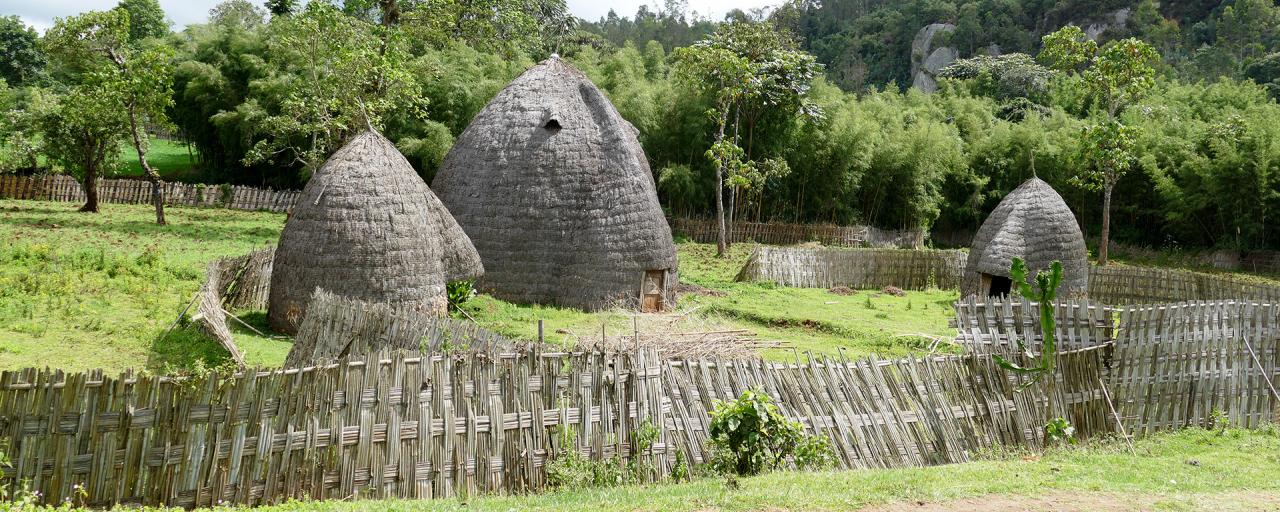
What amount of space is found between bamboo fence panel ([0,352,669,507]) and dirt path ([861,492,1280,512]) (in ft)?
6.64

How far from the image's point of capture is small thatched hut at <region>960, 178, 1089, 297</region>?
18.8 m

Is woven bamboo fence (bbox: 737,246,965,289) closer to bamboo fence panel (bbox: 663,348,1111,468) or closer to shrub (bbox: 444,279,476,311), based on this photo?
shrub (bbox: 444,279,476,311)

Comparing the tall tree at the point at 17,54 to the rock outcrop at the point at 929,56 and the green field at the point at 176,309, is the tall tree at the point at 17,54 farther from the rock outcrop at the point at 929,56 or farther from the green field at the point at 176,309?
the rock outcrop at the point at 929,56

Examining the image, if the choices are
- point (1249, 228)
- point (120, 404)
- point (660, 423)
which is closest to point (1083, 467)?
point (660, 423)

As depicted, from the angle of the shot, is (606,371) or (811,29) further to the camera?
(811,29)

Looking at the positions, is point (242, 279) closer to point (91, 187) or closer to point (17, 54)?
point (91, 187)

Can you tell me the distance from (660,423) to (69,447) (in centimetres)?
381

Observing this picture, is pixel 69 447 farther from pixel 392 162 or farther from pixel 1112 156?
pixel 1112 156

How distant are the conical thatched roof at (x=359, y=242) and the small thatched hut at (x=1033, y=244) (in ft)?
38.4

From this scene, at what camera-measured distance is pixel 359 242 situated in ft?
40.6

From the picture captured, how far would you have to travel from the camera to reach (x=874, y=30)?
77.0 meters

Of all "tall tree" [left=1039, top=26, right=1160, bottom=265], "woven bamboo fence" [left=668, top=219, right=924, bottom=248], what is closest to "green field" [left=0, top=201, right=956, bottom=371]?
"woven bamboo fence" [left=668, top=219, right=924, bottom=248]

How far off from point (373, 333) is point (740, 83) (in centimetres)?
2035

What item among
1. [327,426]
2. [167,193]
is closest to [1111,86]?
[327,426]
